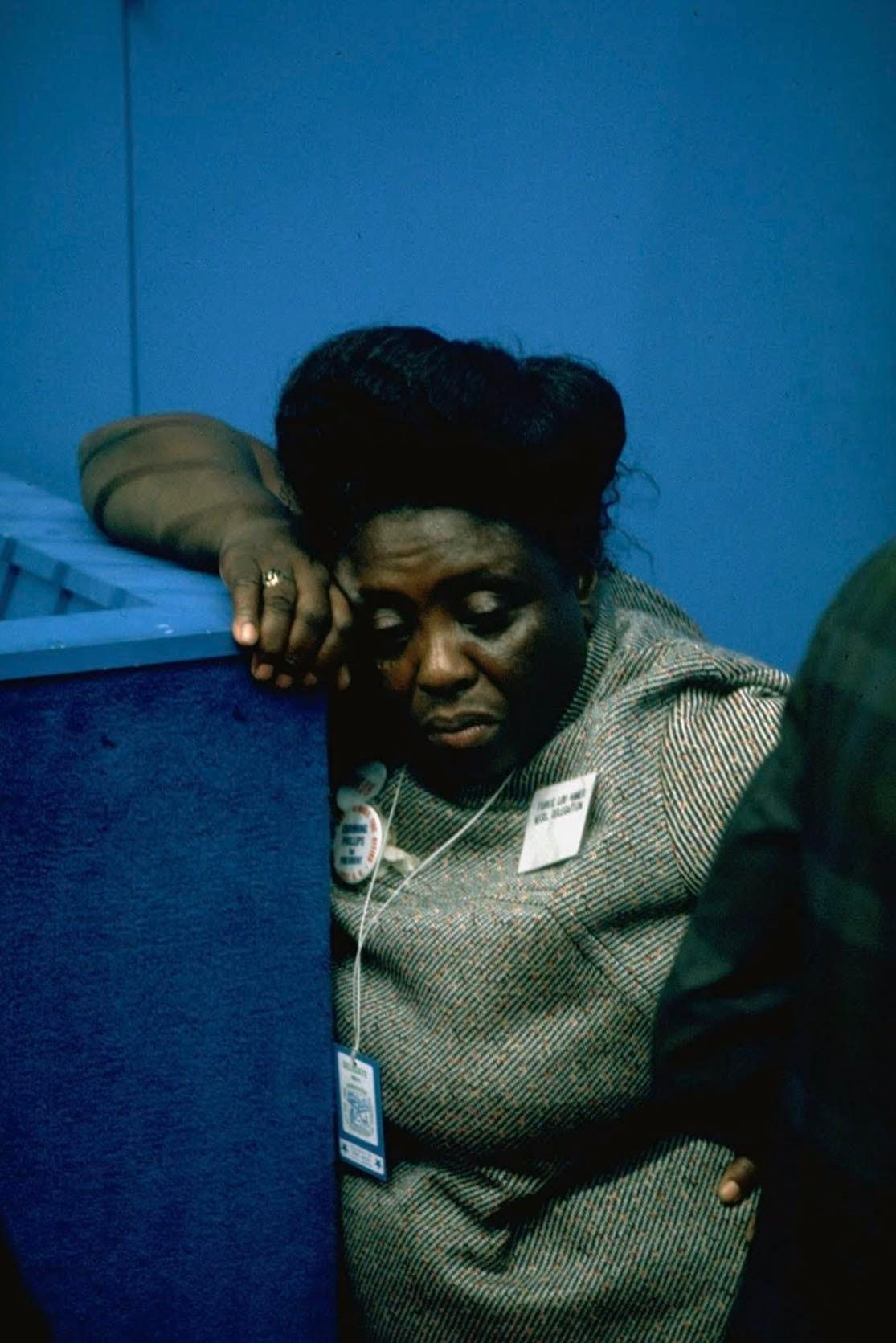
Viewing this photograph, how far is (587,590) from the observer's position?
151cm

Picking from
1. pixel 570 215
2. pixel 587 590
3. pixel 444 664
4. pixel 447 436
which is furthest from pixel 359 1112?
pixel 570 215

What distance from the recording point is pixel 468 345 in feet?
4.87

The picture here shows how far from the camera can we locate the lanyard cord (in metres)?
1.44

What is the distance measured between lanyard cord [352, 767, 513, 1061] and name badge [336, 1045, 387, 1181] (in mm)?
23

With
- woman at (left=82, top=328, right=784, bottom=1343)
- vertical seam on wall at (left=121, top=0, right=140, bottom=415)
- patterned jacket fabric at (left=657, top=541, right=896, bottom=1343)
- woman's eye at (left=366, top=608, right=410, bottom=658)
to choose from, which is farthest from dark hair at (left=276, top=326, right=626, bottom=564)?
vertical seam on wall at (left=121, top=0, right=140, bottom=415)

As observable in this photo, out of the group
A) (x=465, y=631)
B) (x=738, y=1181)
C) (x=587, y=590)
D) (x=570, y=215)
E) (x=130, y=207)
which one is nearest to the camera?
(x=738, y=1181)

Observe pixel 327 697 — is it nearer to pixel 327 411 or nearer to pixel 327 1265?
pixel 327 411

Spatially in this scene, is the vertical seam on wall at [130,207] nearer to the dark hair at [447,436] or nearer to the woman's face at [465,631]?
the dark hair at [447,436]

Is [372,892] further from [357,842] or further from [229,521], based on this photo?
[229,521]

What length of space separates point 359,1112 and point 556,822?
0.42m

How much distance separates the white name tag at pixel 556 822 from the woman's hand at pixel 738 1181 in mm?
370

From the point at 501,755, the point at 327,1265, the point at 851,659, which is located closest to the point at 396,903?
the point at 501,755

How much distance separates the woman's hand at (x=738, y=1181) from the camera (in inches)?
50.7

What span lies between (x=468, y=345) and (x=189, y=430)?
0.55 meters
